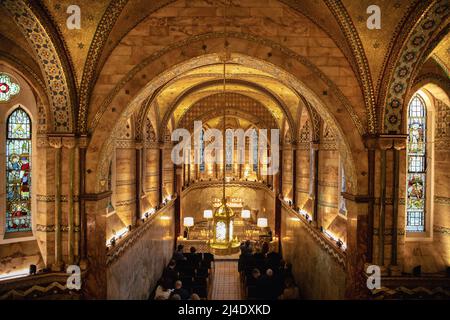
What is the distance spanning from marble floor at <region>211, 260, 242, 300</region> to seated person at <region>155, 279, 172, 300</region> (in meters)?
2.23

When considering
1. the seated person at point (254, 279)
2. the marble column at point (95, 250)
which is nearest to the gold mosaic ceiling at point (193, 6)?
the marble column at point (95, 250)

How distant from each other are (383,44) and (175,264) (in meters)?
9.40

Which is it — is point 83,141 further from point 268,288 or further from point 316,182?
point 316,182

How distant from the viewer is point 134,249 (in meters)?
9.23

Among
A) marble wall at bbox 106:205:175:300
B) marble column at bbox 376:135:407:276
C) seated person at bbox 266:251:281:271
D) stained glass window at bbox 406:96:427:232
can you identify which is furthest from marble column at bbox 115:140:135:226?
stained glass window at bbox 406:96:427:232

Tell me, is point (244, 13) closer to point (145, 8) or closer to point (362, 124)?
point (145, 8)

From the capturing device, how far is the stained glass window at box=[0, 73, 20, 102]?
6695 mm

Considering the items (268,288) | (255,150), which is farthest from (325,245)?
(255,150)

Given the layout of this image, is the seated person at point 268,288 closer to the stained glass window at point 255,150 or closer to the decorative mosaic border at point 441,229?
the decorative mosaic border at point 441,229

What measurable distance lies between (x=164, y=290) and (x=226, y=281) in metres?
3.96

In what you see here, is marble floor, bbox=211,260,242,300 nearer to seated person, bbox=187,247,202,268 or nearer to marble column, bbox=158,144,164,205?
seated person, bbox=187,247,202,268

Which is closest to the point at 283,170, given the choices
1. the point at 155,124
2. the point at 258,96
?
the point at 258,96

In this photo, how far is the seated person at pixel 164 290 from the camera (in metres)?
8.77

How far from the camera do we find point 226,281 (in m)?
12.7
